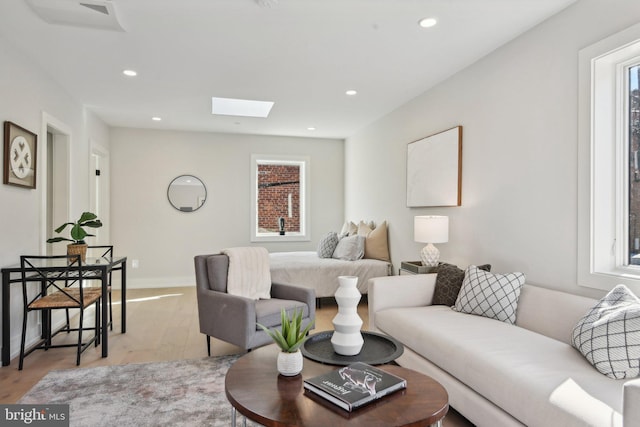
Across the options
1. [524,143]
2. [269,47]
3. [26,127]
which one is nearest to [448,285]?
[524,143]

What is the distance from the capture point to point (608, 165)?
2318mm

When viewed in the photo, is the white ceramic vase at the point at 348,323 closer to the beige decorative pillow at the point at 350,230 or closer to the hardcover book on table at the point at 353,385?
the hardcover book on table at the point at 353,385

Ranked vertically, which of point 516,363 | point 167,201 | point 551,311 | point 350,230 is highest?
point 167,201

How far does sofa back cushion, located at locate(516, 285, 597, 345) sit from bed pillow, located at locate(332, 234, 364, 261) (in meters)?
2.64

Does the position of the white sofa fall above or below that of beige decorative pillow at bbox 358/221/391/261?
below

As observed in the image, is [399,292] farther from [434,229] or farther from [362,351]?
[362,351]

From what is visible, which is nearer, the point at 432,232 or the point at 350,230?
the point at 432,232

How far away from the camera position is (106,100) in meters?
4.53

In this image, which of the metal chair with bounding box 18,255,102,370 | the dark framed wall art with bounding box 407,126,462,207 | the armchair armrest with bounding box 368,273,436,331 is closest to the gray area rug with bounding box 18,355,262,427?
the metal chair with bounding box 18,255,102,370

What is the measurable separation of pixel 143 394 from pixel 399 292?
1891 mm

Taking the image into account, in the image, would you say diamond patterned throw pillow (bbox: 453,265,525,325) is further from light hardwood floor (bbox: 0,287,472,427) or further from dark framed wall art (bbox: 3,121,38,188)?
dark framed wall art (bbox: 3,121,38,188)

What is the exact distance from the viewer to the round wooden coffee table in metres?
1.30

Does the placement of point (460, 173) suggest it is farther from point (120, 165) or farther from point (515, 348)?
point (120, 165)

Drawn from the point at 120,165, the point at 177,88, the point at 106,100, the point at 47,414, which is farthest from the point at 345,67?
the point at 120,165
